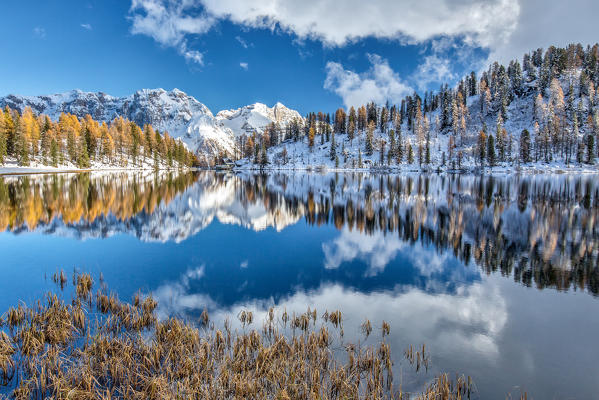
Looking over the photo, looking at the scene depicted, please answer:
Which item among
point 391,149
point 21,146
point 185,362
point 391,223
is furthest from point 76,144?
point 391,149

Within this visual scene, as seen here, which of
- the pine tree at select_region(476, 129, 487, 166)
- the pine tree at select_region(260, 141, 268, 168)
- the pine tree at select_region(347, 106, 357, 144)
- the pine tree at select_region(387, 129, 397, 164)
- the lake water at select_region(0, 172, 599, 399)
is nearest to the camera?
the lake water at select_region(0, 172, 599, 399)

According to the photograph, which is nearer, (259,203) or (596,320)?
(596,320)

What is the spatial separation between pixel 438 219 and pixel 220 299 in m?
23.0

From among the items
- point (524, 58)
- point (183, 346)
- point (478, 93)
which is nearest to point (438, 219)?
point (183, 346)

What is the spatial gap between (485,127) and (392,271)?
158 metres

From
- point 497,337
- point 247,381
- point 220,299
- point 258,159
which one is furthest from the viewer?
point 258,159

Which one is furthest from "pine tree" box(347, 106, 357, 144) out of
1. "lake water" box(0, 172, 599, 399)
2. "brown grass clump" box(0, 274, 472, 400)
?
"brown grass clump" box(0, 274, 472, 400)

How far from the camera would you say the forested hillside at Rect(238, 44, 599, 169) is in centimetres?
12175

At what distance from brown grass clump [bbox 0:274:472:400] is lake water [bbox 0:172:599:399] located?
921 millimetres

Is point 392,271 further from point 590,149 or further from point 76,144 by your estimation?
point 590,149

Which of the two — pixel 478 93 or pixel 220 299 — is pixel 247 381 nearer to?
pixel 220 299

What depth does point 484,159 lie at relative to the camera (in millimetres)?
130125

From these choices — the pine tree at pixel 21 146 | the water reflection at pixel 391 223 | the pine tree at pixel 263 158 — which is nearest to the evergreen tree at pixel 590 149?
the water reflection at pixel 391 223

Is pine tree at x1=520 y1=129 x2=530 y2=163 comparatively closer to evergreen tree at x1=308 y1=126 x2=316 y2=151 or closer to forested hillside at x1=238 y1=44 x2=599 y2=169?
forested hillside at x1=238 y1=44 x2=599 y2=169
